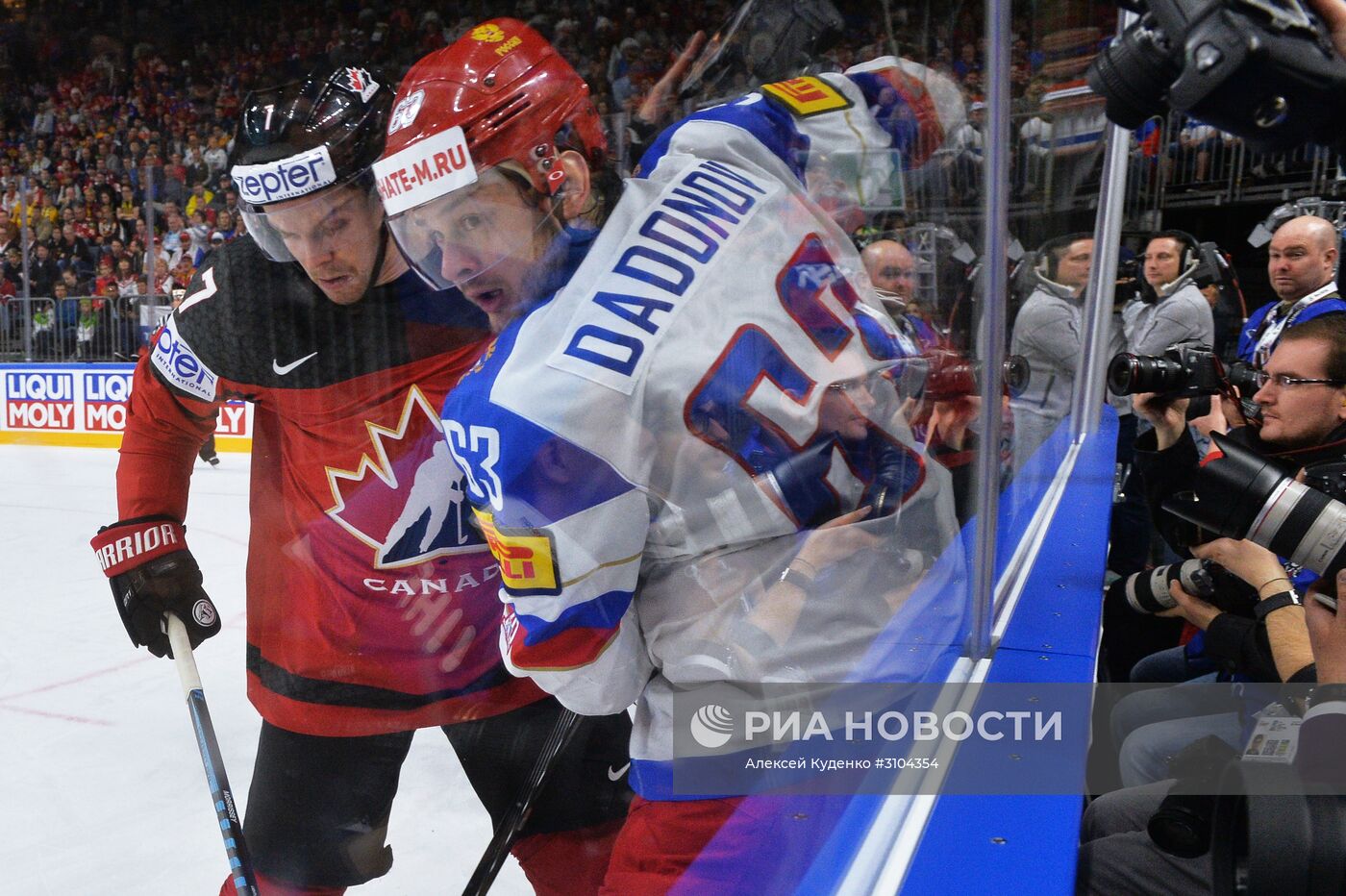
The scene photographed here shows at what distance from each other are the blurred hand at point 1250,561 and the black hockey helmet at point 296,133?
1140 millimetres

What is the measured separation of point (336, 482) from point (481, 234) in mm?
132

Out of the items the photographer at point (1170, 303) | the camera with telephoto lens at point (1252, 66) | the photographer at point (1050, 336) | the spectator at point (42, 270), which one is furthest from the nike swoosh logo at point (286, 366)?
the photographer at point (1170, 303)

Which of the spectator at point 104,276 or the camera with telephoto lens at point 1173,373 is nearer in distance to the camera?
the spectator at point 104,276

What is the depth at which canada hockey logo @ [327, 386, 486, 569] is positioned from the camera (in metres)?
0.44

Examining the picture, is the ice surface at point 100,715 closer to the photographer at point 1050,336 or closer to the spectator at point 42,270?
the spectator at point 42,270

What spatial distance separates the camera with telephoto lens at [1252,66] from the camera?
14.2 inches

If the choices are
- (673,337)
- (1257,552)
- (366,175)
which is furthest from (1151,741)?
(366,175)

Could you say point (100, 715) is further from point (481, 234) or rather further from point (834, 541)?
point (834, 541)

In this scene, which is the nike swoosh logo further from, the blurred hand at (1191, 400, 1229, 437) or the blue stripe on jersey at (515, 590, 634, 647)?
the blurred hand at (1191, 400, 1229, 437)

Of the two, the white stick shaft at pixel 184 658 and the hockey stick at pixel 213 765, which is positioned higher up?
the white stick shaft at pixel 184 658

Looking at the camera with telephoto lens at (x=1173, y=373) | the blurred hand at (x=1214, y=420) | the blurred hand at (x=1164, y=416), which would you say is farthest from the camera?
the blurred hand at (x=1214, y=420)

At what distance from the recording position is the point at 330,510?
430mm

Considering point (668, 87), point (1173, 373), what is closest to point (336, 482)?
point (668, 87)

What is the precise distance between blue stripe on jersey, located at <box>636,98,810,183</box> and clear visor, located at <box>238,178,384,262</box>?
116 mm
